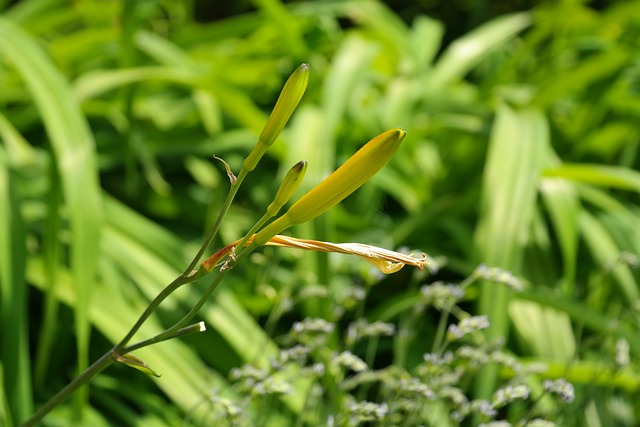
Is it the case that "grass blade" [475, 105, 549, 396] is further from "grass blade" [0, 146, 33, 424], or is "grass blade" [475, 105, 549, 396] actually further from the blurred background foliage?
"grass blade" [0, 146, 33, 424]

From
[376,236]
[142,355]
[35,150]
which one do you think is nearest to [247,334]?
[142,355]

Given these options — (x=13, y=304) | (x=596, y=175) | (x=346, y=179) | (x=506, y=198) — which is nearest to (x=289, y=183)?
(x=346, y=179)

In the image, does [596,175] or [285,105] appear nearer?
[285,105]

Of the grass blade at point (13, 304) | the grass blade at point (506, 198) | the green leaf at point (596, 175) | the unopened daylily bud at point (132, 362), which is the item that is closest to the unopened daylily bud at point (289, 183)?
the unopened daylily bud at point (132, 362)

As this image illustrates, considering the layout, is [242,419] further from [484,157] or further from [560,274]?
[484,157]

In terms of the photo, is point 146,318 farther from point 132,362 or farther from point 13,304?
point 13,304

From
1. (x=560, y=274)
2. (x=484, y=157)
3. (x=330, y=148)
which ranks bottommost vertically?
(x=560, y=274)

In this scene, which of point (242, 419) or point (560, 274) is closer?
point (242, 419)
